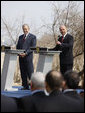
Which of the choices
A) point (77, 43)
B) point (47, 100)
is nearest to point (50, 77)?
point (47, 100)

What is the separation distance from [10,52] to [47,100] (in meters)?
4.64

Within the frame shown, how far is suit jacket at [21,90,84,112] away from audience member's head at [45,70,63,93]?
90mm

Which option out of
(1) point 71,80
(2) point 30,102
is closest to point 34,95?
(2) point 30,102

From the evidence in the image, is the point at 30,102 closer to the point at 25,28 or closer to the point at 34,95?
the point at 34,95

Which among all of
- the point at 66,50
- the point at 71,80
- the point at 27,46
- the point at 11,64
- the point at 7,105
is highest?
the point at 27,46

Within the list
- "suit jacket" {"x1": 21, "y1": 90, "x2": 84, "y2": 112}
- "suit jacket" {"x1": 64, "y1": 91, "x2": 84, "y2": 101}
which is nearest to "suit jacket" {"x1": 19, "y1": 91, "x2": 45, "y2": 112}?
"suit jacket" {"x1": 21, "y1": 90, "x2": 84, "y2": 112}

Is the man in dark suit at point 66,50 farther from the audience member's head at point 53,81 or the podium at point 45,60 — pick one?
the audience member's head at point 53,81

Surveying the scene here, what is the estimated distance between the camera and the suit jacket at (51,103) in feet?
14.5

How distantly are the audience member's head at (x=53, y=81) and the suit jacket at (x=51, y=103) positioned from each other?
90 mm

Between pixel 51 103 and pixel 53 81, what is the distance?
33 centimetres

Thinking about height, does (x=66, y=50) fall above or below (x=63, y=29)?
below

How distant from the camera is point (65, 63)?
30.3ft

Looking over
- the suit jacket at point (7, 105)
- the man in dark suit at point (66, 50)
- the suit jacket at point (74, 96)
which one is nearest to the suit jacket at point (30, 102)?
the suit jacket at point (7, 105)

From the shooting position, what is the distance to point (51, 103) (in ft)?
14.5
